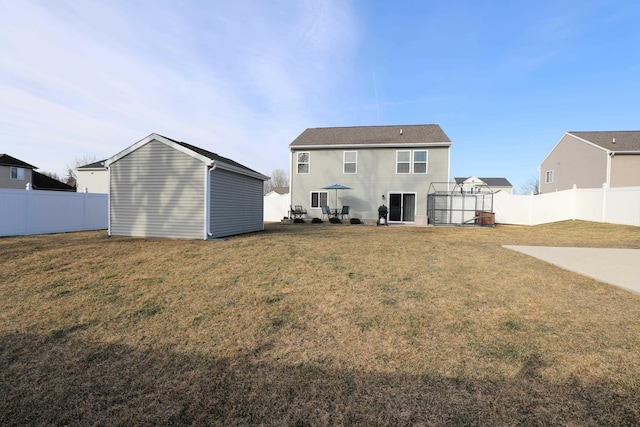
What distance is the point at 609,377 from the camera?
247 centimetres

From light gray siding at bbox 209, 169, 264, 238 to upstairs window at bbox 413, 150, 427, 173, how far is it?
9.40m

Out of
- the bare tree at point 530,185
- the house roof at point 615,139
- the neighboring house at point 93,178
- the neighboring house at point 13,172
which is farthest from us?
the bare tree at point 530,185

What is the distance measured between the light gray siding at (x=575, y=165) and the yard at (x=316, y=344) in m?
20.0

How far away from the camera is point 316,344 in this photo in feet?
10.7

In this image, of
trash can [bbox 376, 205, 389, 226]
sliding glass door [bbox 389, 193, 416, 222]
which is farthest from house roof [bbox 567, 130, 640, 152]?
trash can [bbox 376, 205, 389, 226]

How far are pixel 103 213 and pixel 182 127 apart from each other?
25.7 feet

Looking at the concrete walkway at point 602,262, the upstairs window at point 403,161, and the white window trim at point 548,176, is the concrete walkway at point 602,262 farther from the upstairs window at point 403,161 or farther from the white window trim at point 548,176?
the white window trim at point 548,176

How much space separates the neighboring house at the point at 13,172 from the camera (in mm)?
Answer: 26438

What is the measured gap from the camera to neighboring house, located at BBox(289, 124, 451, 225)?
17.0m

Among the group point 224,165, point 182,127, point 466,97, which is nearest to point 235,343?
point 224,165

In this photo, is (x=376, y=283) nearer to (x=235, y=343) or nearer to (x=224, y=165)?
(x=235, y=343)

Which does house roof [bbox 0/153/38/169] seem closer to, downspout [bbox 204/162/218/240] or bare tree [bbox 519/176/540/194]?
downspout [bbox 204/162/218/240]

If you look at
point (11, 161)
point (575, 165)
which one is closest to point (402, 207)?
point (575, 165)

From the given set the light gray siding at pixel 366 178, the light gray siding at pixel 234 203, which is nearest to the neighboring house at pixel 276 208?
the light gray siding at pixel 366 178
